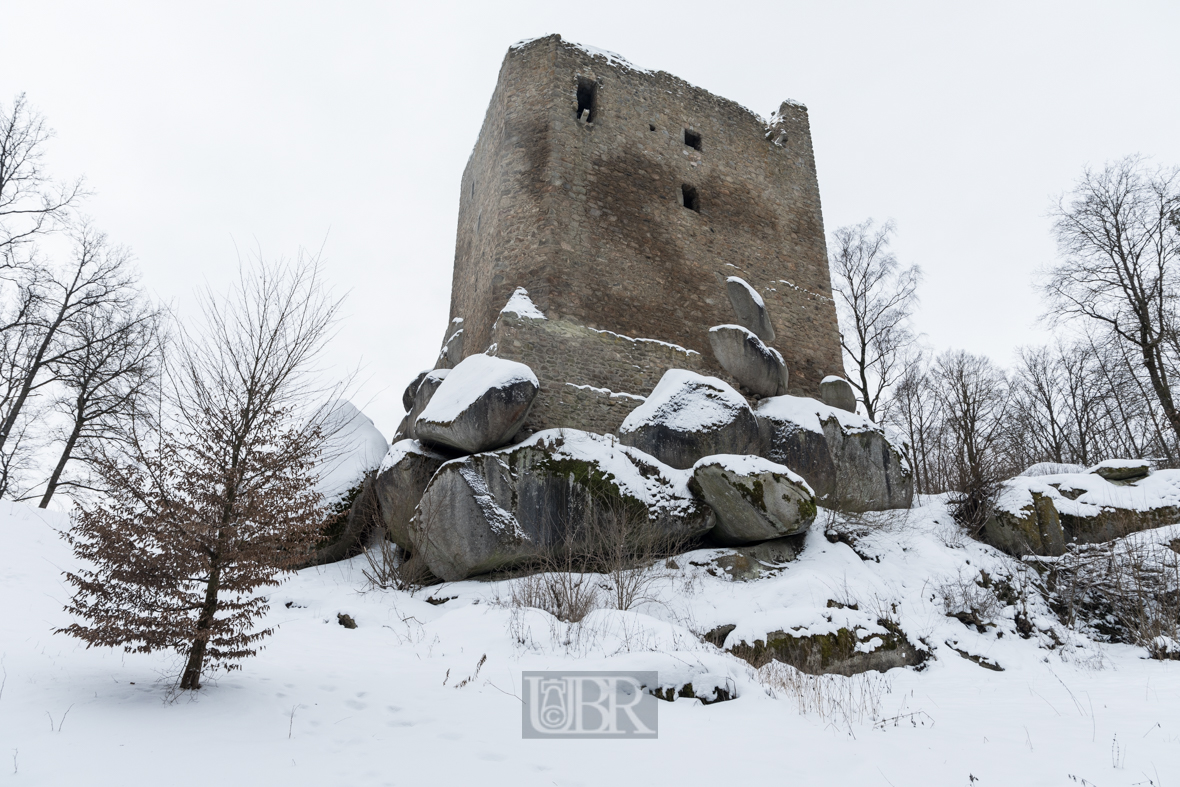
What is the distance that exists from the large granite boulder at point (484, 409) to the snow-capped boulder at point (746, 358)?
4.67 metres

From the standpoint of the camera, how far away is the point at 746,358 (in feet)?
40.2

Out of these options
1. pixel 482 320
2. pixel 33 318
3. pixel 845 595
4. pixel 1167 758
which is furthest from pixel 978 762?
pixel 33 318

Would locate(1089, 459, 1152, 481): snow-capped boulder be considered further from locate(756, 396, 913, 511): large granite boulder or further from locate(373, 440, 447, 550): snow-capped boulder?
locate(373, 440, 447, 550): snow-capped boulder

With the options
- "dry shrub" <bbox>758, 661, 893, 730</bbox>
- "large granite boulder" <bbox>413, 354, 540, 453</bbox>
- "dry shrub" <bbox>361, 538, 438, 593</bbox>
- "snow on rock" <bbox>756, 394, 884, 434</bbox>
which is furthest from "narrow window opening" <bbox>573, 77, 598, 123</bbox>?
"dry shrub" <bbox>758, 661, 893, 730</bbox>

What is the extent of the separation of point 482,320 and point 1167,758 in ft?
34.1

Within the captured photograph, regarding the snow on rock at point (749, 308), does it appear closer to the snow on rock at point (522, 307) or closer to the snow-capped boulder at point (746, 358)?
the snow-capped boulder at point (746, 358)

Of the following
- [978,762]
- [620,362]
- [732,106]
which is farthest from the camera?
[732,106]

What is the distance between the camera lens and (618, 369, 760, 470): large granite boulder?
1002cm

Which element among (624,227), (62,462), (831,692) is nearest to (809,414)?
(624,227)

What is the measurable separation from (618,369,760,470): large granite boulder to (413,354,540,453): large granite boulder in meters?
2.07

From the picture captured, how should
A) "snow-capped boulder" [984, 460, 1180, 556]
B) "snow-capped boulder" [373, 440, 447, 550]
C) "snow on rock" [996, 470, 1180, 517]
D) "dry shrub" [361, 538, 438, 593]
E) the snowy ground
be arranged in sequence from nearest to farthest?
the snowy ground, "dry shrub" [361, 538, 438, 593], "snow-capped boulder" [984, 460, 1180, 556], "snow on rock" [996, 470, 1180, 517], "snow-capped boulder" [373, 440, 447, 550]

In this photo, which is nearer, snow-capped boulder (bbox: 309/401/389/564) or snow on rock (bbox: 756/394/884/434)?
snow-capped boulder (bbox: 309/401/389/564)

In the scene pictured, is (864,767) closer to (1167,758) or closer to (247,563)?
(1167,758)

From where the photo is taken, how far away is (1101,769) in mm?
3365
